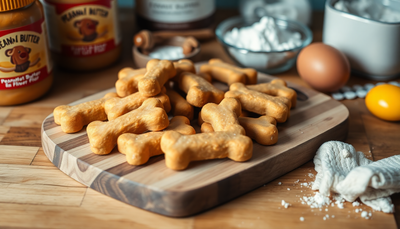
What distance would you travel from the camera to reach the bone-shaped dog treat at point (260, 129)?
37.4 inches

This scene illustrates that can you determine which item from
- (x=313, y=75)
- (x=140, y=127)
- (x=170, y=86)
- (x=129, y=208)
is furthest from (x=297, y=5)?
(x=129, y=208)

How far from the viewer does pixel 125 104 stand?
1.01 meters

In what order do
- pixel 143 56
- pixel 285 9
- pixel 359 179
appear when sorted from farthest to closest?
pixel 285 9 → pixel 143 56 → pixel 359 179

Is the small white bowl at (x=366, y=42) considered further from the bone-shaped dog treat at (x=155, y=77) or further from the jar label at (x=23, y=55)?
the jar label at (x=23, y=55)

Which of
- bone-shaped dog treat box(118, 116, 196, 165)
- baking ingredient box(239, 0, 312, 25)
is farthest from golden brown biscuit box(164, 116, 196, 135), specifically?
baking ingredient box(239, 0, 312, 25)

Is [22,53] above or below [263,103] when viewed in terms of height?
above

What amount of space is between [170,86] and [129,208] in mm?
476

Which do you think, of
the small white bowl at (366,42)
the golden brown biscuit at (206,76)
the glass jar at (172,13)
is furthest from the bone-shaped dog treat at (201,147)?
the glass jar at (172,13)

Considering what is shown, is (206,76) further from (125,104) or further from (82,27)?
(82,27)

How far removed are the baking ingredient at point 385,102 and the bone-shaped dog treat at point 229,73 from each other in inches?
14.5

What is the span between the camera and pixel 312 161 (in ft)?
3.36

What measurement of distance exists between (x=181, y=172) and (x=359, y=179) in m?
0.38

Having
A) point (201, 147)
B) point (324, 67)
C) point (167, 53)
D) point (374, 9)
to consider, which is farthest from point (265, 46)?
point (201, 147)

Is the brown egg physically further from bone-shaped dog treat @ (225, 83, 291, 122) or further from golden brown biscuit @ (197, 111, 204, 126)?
golden brown biscuit @ (197, 111, 204, 126)
